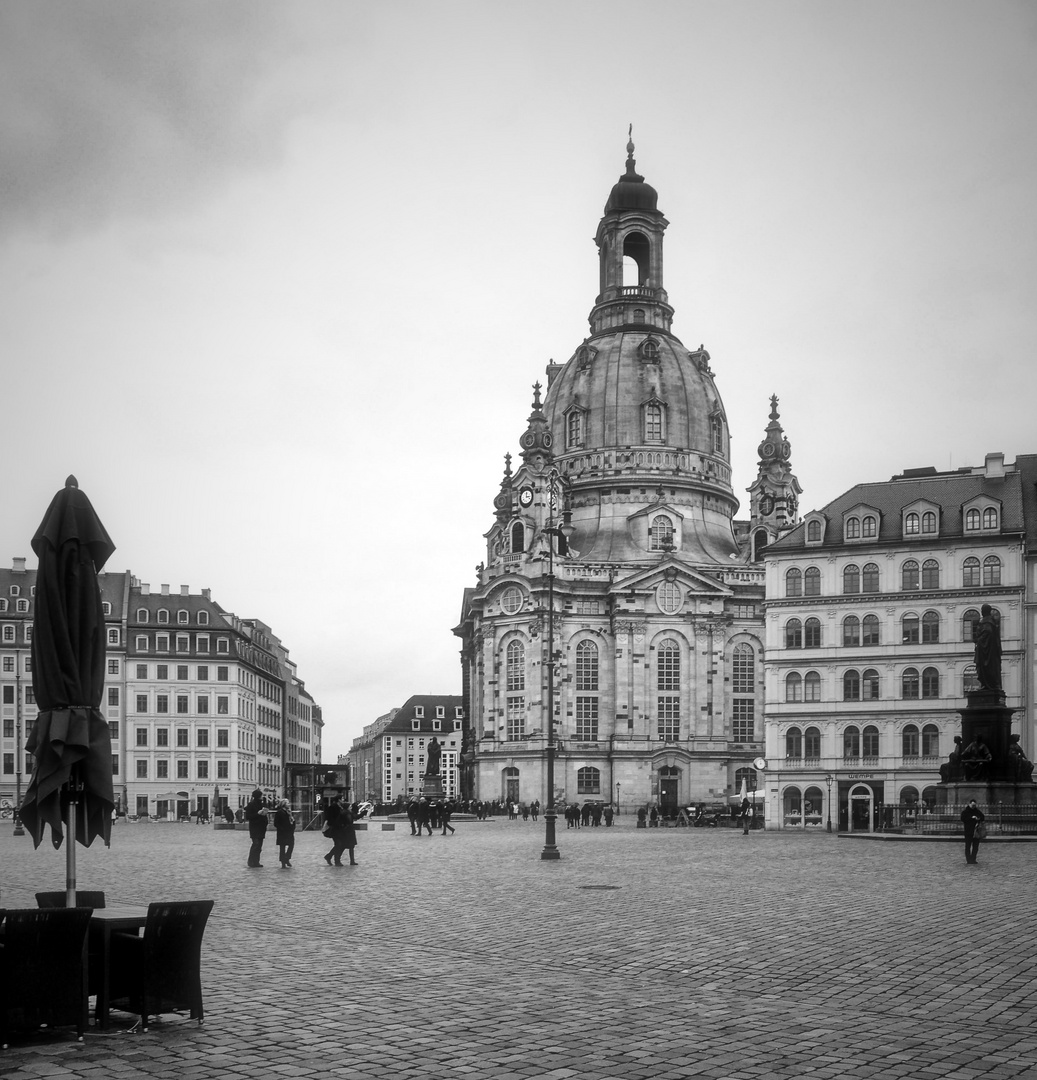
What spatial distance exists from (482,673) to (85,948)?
386ft

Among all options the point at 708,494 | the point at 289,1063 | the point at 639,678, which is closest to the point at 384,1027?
the point at 289,1063

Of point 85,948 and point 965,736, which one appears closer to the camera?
point 85,948

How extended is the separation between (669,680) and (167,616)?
1614 inches

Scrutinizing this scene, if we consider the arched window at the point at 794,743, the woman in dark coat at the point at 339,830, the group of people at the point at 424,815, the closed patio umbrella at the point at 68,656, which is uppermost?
the closed patio umbrella at the point at 68,656

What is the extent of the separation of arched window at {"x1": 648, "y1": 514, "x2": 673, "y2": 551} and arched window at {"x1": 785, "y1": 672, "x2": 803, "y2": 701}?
4691 centimetres

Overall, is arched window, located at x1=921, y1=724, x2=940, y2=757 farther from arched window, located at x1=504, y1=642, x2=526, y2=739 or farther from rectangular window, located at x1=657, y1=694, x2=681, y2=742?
arched window, located at x1=504, y1=642, x2=526, y2=739

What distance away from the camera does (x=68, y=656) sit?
13734mm

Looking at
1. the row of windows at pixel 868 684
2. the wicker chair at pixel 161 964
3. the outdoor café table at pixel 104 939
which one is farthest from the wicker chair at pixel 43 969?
the row of windows at pixel 868 684

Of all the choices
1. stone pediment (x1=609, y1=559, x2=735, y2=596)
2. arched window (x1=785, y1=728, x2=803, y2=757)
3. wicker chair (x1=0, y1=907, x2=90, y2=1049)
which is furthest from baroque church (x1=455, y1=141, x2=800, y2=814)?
wicker chair (x1=0, y1=907, x2=90, y2=1049)

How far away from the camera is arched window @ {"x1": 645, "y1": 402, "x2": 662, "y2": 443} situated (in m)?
132

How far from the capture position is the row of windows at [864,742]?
78062 millimetres

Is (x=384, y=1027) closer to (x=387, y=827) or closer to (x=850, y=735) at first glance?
(x=387, y=827)

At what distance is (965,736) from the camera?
1994 inches

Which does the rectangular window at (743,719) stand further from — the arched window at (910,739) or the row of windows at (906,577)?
the arched window at (910,739)
